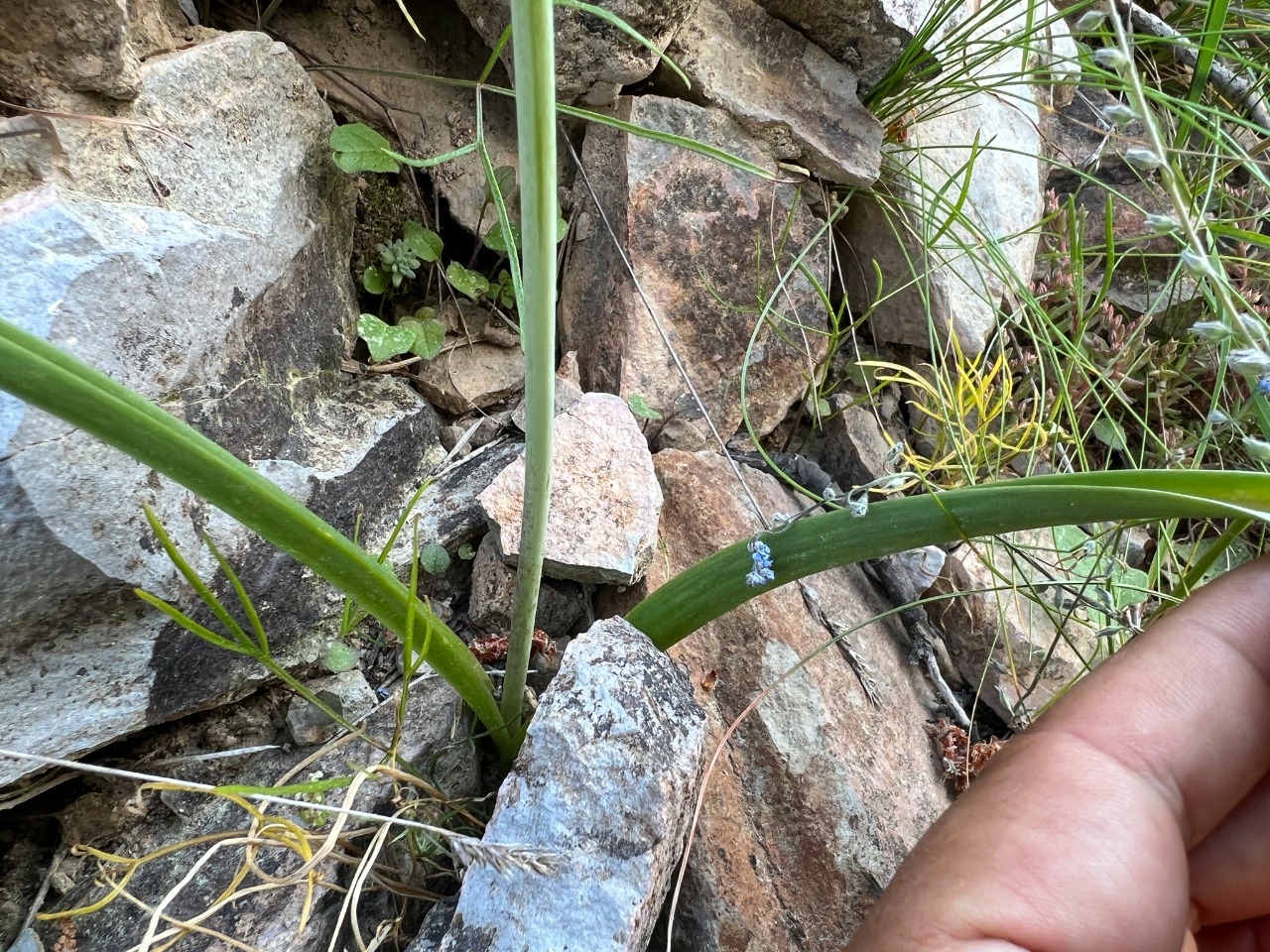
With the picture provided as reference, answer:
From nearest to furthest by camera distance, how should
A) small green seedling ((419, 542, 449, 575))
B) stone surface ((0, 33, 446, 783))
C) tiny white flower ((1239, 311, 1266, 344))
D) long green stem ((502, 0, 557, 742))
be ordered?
long green stem ((502, 0, 557, 742)) → tiny white flower ((1239, 311, 1266, 344)) → stone surface ((0, 33, 446, 783)) → small green seedling ((419, 542, 449, 575))

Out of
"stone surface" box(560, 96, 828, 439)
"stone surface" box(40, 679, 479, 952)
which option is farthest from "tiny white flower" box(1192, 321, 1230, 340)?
"stone surface" box(40, 679, 479, 952)

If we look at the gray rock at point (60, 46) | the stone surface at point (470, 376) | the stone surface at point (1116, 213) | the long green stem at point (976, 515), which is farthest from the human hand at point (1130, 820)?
the gray rock at point (60, 46)

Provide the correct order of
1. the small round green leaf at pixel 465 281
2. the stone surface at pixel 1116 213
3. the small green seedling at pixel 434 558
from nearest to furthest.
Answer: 1. the small green seedling at pixel 434 558
2. the small round green leaf at pixel 465 281
3. the stone surface at pixel 1116 213

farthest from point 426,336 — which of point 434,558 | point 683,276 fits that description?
point 683,276

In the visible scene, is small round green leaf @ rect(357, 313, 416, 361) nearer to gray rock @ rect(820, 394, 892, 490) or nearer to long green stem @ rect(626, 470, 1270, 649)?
long green stem @ rect(626, 470, 1270, 649)

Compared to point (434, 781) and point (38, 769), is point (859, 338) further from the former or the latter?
point (38, 769)

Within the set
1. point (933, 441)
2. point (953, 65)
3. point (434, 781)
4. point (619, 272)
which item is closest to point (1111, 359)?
point (933, 441)

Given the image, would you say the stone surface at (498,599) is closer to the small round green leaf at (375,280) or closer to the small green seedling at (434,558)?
the small green seedling at (434,558)
